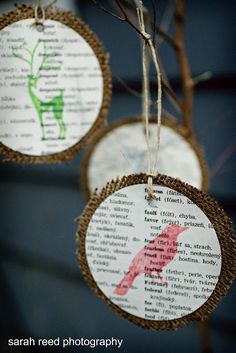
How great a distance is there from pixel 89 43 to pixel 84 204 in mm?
989

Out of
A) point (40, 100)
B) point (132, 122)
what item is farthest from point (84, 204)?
point (40, 100)

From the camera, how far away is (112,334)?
1582 mm

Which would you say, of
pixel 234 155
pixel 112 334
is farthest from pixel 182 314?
pixel 112 334

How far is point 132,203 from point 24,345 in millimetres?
1480

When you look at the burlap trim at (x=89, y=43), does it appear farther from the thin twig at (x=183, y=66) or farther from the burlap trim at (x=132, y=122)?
the thin twig at (x=183, y=66)

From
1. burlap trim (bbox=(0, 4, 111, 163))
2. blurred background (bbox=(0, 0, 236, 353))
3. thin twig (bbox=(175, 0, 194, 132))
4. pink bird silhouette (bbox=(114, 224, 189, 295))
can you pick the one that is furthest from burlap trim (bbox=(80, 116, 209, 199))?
blurred background (bbox=(0, 0, 236, 353))

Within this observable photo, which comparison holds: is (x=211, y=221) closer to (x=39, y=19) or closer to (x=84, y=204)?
(x=39, y=19)

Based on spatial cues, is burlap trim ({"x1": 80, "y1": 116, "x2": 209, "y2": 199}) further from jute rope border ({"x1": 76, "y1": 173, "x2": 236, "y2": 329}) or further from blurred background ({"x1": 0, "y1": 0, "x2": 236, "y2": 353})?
blurred background ({"x1": 0, "y1": 0, "x2": 236, "y2": 353})

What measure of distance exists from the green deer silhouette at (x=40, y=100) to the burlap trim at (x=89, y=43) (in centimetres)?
3

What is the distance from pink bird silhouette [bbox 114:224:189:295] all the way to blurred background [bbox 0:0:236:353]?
1.92 feet

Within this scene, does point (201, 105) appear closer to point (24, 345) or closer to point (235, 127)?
point (235, 127)

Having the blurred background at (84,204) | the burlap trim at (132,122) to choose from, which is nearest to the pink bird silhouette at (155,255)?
the burlap trim at (132,122)

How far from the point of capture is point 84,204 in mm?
1480

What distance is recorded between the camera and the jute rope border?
0.44 m
